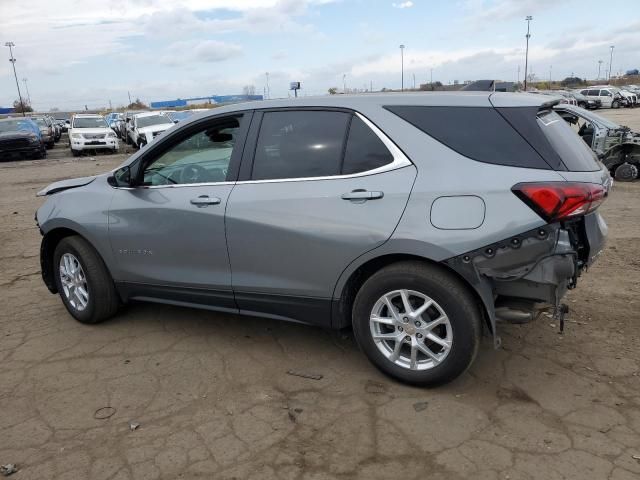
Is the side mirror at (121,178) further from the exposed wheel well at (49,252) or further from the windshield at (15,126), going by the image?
the windshield at (15,126)

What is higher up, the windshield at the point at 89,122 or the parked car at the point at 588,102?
the windshield at the point at 89,122

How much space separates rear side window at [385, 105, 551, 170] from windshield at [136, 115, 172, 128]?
20.2 metres

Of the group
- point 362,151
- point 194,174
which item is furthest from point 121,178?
point 362,151

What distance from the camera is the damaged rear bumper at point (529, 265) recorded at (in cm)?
291

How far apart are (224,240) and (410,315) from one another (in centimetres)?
135

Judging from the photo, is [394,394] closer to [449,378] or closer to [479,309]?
[449,378]

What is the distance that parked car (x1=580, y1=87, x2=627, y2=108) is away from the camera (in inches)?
1939

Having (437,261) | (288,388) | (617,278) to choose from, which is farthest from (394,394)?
(617,278)

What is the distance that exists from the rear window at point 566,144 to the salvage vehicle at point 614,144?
8116mm

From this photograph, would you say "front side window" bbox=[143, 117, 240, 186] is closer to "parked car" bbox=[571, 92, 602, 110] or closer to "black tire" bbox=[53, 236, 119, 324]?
"black tire" bbox=[53, 236, 119, 324]

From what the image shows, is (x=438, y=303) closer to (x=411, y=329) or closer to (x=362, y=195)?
(x=411, y=329)

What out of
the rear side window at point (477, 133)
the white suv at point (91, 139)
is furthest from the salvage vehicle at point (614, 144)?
the white suv at point (91, 139)

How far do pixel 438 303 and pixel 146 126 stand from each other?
20.7m

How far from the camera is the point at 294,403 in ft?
10.7
